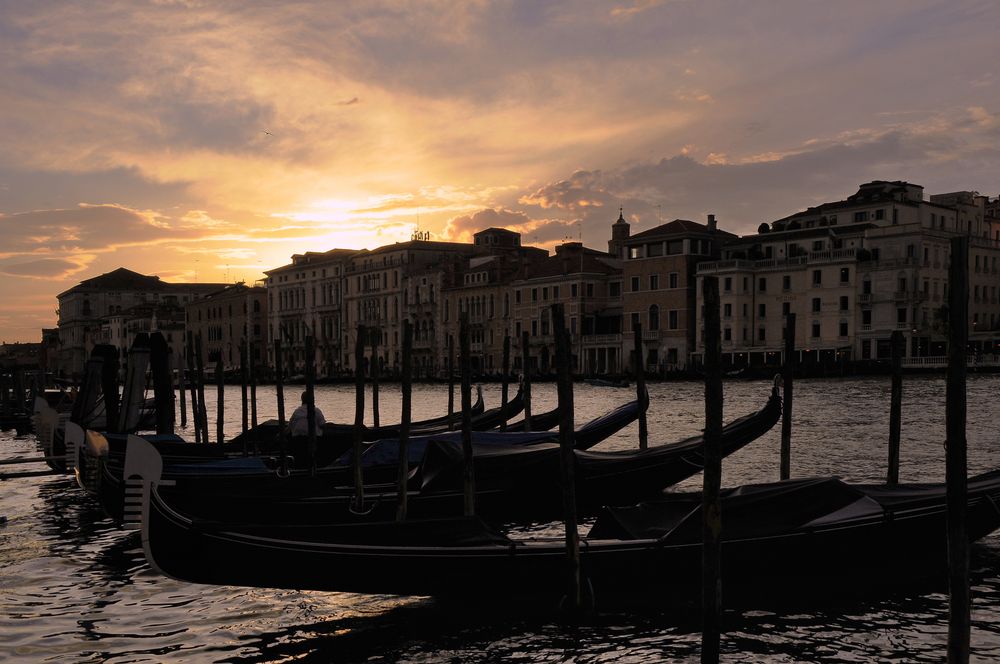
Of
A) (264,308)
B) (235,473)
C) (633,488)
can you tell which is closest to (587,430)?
(633,488)

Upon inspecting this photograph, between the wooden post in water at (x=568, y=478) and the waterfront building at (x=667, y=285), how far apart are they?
44938 millimetres

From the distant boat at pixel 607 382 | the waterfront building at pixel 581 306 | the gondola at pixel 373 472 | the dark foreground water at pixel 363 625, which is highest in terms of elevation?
the waterfront building at pixel 581 306

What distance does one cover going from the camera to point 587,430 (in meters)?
13.3

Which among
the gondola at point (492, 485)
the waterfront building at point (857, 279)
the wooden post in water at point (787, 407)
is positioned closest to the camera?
the gondola at point (492, 485)

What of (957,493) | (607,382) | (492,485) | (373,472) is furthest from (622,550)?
(607,382)

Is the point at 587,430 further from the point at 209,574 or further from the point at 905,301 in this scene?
the point at 905,301

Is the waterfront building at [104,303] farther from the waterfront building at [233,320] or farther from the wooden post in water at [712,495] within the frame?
the wooden post in water at [712,495]

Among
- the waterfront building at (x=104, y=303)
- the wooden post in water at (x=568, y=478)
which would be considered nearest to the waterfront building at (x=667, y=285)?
the wooden post in water at (x=568, y=478)

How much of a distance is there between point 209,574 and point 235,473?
4.31m

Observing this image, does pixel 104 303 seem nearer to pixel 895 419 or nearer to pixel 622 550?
pixel 895 419

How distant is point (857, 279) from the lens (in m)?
47.2

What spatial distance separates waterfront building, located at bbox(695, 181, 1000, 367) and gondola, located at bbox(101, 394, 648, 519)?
38.1 metres

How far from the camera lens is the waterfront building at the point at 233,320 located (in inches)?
3376

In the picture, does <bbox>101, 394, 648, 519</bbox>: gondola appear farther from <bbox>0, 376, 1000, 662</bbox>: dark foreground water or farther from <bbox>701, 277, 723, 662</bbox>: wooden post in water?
<bbox>701, 277, 723, 662</bbox>: wooden post in water
